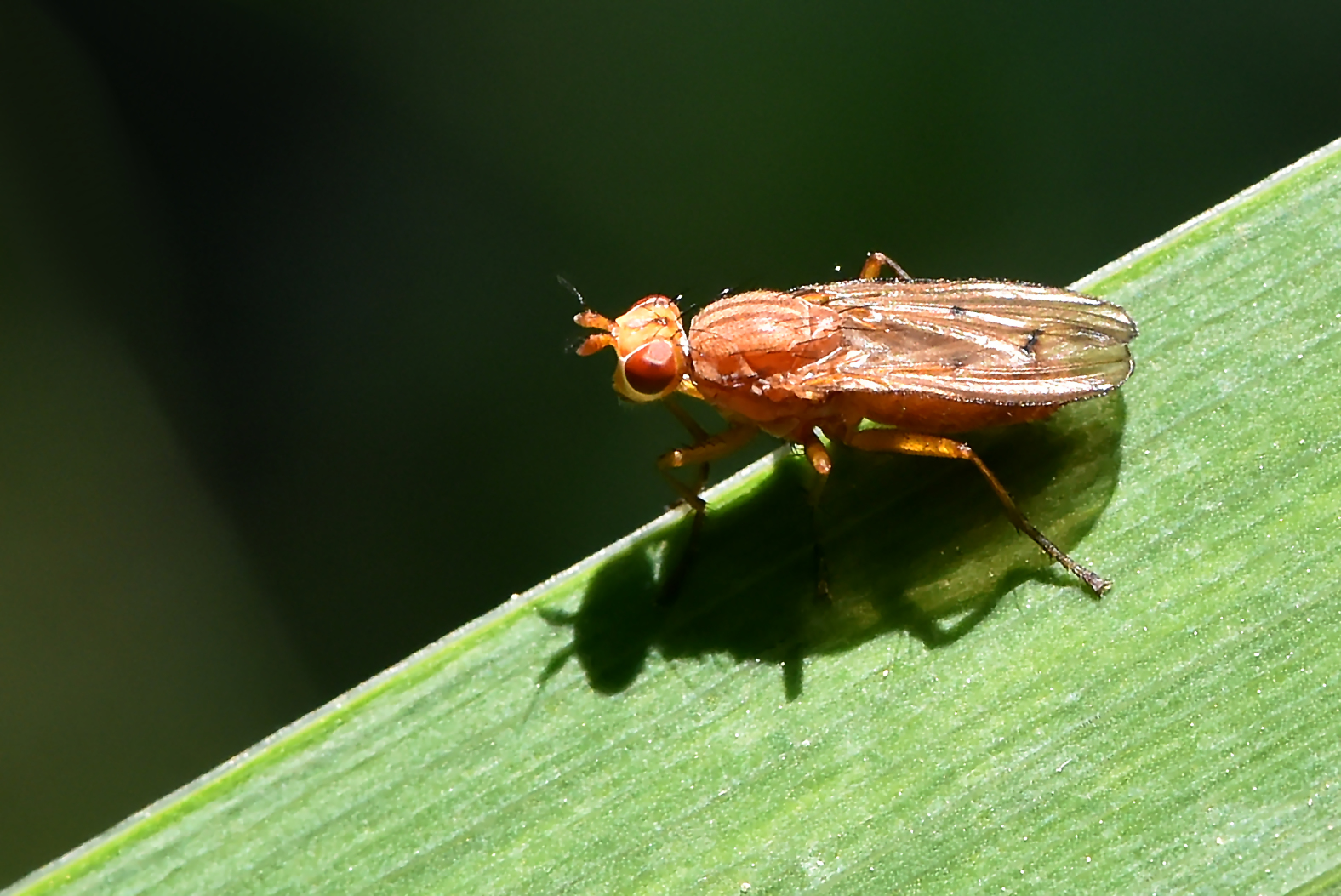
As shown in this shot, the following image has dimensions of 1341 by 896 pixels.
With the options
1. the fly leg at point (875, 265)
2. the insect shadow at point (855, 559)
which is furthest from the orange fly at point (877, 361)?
A: the fly leg at point (875, 265)

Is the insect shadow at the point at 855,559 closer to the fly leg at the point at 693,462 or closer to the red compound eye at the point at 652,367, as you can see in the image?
the fly leg at the point at 693,462

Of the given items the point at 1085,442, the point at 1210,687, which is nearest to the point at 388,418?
the point at 1085,442

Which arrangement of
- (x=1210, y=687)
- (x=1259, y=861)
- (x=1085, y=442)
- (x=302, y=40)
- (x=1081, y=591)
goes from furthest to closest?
(x=302, y=40)
(x=1085, y=442)
(x=1081, y=591)
(x=1210, y=687)
(x=1259, y=861)

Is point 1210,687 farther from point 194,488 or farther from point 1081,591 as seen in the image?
point 194,488

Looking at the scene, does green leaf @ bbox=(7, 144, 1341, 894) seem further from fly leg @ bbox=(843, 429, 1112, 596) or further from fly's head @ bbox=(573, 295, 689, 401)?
fly's head @ bbox=(573, 295, 689, 401)

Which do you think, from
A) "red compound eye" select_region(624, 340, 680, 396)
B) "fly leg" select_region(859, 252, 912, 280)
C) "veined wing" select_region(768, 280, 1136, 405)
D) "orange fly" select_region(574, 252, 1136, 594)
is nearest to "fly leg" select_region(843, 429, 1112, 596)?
"orange fly" select_region(574, 252, 1136, 594)

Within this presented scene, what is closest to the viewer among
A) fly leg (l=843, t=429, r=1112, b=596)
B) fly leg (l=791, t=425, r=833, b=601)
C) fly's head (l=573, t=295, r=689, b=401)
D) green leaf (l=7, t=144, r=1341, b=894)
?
green leaf (l=7, t=144, r=1341, b=894)
